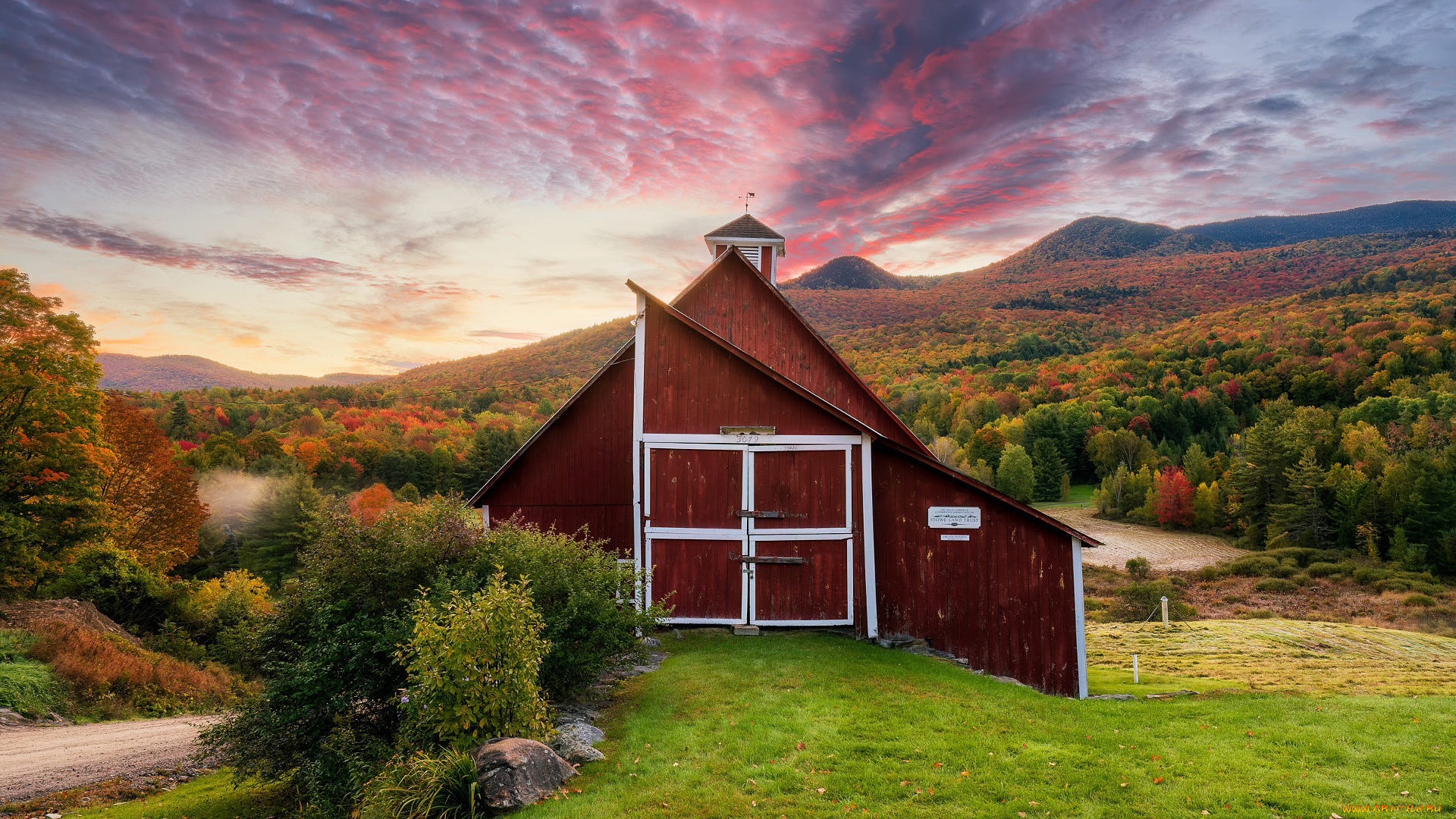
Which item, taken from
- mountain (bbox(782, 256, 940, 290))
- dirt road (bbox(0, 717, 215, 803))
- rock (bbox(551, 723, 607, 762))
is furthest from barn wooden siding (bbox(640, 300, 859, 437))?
mountain (bbox(782, 256, 940, 290))

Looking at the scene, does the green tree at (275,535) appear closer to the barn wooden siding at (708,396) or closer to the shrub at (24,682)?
the shrub at (24,682)

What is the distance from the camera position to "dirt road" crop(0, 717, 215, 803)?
10938 mm

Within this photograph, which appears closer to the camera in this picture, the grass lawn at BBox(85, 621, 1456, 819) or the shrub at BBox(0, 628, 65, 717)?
the grass lawn at BBox(85, 621, 1456, 819)

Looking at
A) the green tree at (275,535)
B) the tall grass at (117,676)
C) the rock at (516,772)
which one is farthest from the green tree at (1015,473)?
the rock at (516,772)

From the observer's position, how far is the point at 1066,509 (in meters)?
92.6

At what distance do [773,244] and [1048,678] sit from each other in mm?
12245

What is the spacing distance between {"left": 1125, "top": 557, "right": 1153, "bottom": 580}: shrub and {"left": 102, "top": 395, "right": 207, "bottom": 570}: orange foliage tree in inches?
2619

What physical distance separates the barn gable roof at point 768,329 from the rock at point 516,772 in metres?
10.7

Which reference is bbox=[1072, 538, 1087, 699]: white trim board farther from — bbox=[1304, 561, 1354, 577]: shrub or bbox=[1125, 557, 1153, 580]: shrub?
bbox=[1304, 561, 1354, 577]: shrub

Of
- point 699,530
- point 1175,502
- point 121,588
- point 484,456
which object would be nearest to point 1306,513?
point 1175,502

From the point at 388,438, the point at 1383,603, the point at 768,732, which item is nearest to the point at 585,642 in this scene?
the point at 768,732

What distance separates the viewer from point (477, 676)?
23.5 feet

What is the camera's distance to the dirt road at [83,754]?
10938 mm

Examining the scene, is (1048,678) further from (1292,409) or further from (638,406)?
(1292,409)
